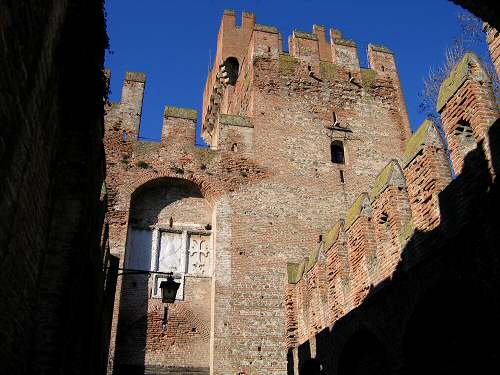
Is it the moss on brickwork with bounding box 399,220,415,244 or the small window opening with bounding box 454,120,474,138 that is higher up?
the small window opening with bounding box 454,120,474,138

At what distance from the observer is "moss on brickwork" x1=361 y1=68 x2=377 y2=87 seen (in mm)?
17266

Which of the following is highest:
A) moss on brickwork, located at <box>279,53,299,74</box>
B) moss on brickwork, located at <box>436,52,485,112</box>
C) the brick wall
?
moss on brickwork, located at <box>279,53,299,74</box>

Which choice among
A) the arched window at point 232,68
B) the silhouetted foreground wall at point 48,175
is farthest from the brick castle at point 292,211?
the silhouetted foreground wall at point 48,175

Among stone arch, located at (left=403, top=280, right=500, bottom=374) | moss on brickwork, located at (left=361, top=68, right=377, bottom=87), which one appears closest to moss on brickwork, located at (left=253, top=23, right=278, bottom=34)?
moss on brickwork, located at (left=361, top=68, right=377, bottom=87)

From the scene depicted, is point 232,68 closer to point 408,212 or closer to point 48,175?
point 408,212

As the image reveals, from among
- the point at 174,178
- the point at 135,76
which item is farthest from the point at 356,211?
the point at 135,76

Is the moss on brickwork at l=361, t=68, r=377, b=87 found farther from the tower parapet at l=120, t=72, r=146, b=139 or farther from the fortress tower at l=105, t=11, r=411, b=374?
the tower parapet at l=120, t=72, r=146, b=139

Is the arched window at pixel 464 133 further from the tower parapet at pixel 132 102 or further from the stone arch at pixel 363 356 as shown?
the tower parapet at pixel 132 102

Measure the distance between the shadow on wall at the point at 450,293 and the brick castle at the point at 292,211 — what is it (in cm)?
4

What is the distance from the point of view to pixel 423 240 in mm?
6266

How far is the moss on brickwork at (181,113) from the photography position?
1530cm

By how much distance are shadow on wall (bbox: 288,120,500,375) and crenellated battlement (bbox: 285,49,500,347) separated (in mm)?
32

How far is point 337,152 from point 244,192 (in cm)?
358

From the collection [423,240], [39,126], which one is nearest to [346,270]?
[423,240]
